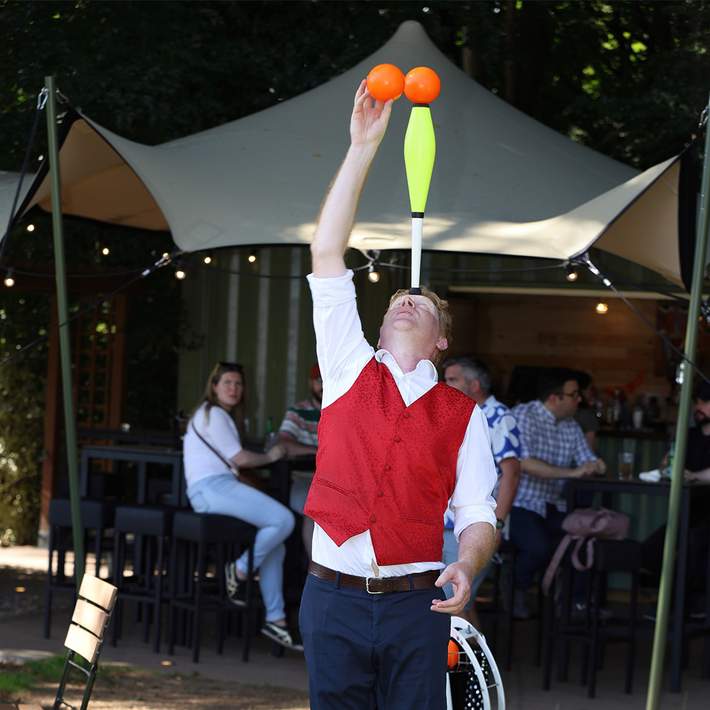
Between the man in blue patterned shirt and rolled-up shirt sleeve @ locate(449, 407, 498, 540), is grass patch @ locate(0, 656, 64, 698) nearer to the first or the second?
the man in blue patterned shirt

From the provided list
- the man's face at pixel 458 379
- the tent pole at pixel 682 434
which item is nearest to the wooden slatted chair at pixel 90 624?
the tent pole at pixel 682 434

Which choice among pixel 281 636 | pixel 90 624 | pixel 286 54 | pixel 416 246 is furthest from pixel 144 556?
pixel 416 246

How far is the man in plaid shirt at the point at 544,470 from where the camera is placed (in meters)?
6.14

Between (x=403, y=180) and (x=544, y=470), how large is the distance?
1468 mm

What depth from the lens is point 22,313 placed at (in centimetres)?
931

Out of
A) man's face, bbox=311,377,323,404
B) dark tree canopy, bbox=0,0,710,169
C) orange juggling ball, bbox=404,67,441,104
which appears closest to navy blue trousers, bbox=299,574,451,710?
orange juggling ball, bbox=404,67,441,104

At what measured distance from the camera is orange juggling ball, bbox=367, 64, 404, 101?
8.46ft

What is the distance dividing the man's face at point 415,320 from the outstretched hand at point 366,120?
321mm

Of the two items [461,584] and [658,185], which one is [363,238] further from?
[461,584]

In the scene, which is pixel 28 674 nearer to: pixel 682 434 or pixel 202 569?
pixel 202 569

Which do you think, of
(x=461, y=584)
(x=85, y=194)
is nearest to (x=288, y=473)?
(x=85, y=194)

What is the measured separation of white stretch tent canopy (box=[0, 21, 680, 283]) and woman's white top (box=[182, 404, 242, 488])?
0.90 m

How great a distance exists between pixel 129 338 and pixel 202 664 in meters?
4.19

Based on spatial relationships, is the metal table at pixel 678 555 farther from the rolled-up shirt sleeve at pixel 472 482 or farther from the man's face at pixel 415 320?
the man's face at pixel 415 320
